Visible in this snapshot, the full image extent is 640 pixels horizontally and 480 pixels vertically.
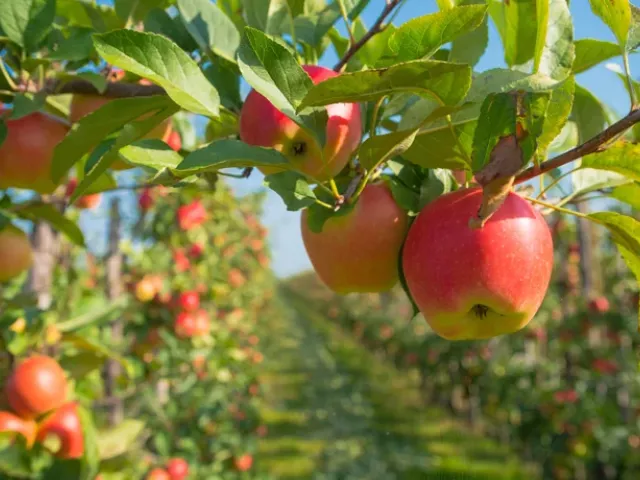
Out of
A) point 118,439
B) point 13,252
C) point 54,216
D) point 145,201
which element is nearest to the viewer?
point 54,216

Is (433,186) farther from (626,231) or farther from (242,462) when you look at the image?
(242,462)

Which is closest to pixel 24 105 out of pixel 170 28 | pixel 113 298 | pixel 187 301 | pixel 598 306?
pixel 170 28

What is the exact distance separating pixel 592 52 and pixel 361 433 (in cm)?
553

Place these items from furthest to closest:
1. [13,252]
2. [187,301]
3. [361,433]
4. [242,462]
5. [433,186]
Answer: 1. [361,433]
2. [242,462]
3. [187,301]
4. [13,252]
5. [433,186]

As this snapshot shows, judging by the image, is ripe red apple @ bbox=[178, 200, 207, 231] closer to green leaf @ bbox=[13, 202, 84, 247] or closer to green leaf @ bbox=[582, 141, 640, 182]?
green leaf @ bbox=[13, 202, 84, 247]

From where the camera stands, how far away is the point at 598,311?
12.7ft

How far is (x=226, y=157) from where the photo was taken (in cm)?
52

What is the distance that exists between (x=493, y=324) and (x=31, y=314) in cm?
106

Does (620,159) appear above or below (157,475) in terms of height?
above

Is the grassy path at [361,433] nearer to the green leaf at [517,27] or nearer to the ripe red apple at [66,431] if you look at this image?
the ripe red apple at [66,431]

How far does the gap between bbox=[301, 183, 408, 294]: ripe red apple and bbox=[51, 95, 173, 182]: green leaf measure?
0.72ft

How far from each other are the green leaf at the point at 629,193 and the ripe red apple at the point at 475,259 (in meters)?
0.13

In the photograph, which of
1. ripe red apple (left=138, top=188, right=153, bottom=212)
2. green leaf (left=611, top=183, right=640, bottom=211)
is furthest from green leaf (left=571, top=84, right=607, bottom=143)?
ripe red apple (left=138, top=188, right=153, bottom=212)

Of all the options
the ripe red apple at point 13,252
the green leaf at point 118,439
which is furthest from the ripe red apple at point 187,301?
the ripe red apple at point 13,252
